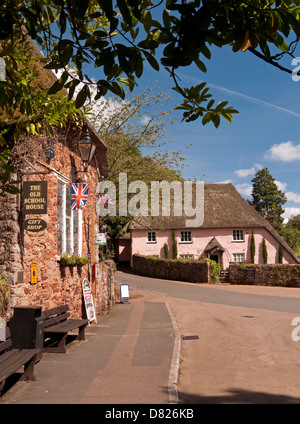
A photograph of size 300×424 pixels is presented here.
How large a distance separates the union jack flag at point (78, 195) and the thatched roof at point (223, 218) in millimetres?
27132

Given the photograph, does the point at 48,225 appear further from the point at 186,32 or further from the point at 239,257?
the point at 239,257

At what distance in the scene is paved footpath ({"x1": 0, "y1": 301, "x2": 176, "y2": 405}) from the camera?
19.3 ft

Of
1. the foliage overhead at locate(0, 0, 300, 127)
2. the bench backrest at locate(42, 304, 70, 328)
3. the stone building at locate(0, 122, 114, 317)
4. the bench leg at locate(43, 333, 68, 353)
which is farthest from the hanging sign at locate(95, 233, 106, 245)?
the foliage overhead at locate(0, 0, 300, 127)

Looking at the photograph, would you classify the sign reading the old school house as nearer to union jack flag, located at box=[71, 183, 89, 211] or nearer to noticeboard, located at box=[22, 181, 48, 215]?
noticeboard, located at box=[22, 181, 48, 215]

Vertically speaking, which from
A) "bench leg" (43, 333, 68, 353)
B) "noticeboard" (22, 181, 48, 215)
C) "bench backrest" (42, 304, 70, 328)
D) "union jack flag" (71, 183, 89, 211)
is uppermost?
"union jack flag" (71, 183, 89, 211)

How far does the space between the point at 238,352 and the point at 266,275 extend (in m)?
21.1

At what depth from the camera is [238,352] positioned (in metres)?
9.14

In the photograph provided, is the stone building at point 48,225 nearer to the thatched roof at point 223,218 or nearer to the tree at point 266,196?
the thatched roof at point 223,218

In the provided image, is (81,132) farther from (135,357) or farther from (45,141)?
(135,357)

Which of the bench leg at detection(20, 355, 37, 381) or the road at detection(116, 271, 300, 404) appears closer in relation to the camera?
the road at detection(116, 271, 300, 404)

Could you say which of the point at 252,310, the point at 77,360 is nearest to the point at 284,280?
the point at 252,310

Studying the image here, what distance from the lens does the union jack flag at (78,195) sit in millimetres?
11023

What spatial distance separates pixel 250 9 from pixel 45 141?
22.2ft

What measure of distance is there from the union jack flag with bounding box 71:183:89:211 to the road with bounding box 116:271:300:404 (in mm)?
4420
